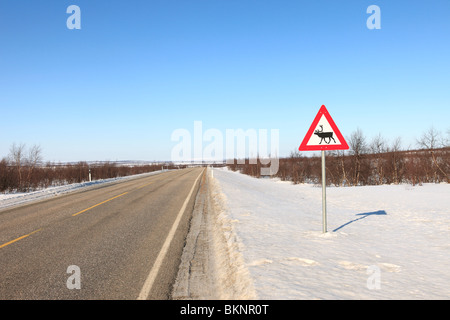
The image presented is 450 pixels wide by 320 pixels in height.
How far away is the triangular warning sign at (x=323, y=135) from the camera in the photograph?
5512 mm

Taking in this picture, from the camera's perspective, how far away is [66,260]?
4.87 m

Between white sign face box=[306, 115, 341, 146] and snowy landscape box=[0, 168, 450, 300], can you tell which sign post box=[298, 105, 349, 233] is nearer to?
white sign face box=[306, 115, 341, 146]

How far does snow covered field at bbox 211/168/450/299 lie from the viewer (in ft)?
11.1

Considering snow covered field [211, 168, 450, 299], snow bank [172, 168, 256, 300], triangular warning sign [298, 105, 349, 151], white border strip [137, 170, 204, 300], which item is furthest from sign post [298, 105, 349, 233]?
white border strip [137, 170, 204, 300]

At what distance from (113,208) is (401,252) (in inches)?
363

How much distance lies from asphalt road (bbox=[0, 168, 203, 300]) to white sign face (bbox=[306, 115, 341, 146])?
11.4ft

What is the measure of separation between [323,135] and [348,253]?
7.44ft

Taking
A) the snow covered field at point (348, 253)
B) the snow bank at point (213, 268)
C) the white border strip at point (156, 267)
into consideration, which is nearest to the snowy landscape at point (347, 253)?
the snow covered field at point (348, 253)

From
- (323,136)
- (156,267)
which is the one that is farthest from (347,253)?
(156,267)

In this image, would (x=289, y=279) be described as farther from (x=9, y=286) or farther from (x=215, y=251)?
(x=9, y=286)

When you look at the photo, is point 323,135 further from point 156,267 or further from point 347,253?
point 156,267

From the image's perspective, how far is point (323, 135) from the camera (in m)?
5.55

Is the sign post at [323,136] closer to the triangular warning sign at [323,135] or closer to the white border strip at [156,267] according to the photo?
the triangular warning sign at [323,135]

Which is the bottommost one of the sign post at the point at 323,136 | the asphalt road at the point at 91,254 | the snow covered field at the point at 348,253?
the asphalt road at the point at 91,254
